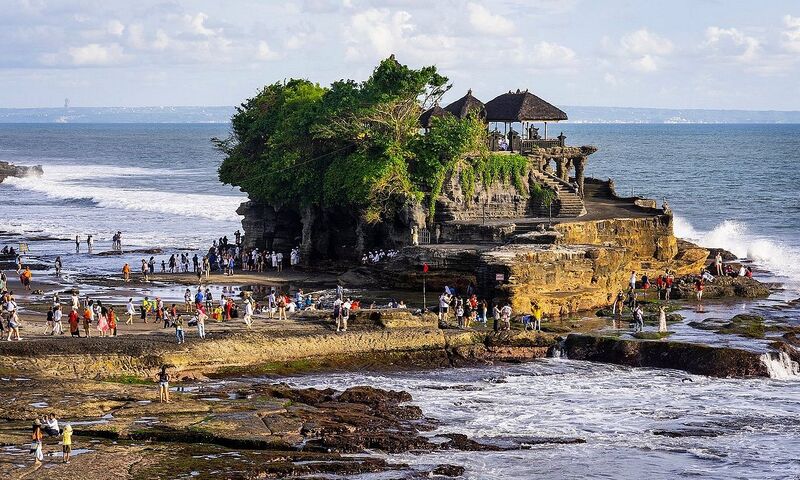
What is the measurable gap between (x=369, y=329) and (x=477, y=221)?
15.0m

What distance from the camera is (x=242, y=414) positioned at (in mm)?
31469

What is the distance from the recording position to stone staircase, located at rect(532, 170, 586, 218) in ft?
186

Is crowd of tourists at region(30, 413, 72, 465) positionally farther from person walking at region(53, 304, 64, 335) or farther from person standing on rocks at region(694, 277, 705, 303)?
person standing on rocks at region(694, 277, 705, 303)

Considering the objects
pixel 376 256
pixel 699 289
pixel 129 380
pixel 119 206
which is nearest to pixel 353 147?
pixel 376 256

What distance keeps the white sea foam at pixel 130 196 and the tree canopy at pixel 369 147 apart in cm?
2891

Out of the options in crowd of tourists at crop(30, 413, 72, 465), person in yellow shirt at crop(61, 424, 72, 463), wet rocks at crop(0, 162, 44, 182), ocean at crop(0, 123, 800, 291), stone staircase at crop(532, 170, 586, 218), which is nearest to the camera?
crowd of tourists at crop(30, 413, 72, 465)

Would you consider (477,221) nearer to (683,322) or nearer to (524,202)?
(524,202)

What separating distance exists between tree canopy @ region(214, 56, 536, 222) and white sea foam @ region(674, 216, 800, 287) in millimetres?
17445

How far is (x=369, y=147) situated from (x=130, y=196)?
52450mm

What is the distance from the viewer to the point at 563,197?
5747cm

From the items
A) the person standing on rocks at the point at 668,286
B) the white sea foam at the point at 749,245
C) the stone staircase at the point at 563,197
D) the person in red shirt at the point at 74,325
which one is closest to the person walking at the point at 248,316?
the person in red shirt at the point at 74,325

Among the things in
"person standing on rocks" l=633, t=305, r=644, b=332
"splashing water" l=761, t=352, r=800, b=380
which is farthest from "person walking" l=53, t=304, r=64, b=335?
"splashing water" l=761, t=352, r=800, b=380

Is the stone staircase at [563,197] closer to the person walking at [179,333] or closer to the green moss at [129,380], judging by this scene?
the person walking at [179,333]

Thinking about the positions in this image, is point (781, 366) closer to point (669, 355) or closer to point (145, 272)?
point (669, 355)
